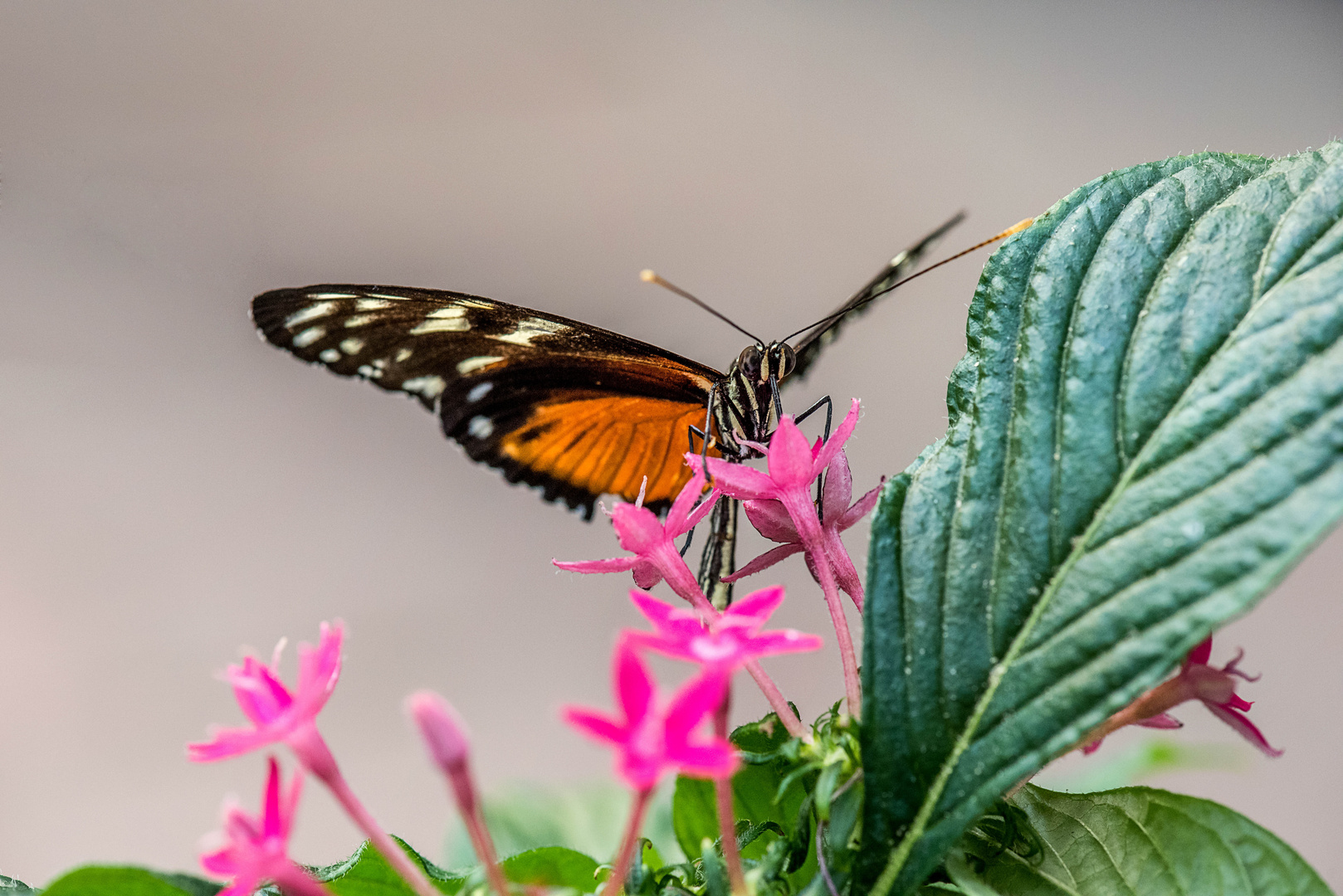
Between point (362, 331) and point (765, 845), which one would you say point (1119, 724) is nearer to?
point (765, 845)

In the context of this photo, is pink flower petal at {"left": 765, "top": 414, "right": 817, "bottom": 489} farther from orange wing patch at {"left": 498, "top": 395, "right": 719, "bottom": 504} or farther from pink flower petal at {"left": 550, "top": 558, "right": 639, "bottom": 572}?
orange wing patch at {"left": 498, "top": 395, "right": 719, "bottom": 504}

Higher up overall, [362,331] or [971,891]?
[362,331]

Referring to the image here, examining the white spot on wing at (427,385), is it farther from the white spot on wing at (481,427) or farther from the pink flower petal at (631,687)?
the pink flower petal at (631,687)

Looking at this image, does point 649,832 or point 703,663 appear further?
point 649,832

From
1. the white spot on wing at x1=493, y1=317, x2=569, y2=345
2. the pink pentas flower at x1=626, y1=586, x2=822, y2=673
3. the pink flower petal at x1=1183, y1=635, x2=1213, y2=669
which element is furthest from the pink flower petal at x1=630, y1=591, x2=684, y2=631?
the white spot on wing at x1=493, y1=317, x2=569, y2=345

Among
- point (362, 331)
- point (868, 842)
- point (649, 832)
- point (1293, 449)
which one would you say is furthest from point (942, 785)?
point (362, 331)

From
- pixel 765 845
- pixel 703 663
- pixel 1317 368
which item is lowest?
pixel 765 845

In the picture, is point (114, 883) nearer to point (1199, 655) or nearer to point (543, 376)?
point (1199, 655)

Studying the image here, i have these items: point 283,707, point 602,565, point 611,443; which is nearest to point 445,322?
point 611,443

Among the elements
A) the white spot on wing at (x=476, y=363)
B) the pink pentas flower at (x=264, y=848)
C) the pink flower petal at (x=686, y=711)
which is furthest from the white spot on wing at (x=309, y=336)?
the pink flower petal at (x=686, y=711)
